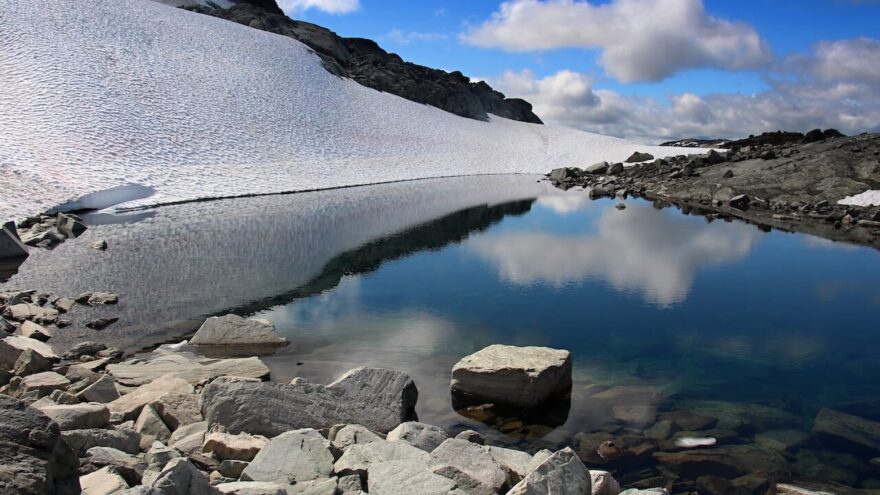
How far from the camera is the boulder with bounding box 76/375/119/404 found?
6512mm

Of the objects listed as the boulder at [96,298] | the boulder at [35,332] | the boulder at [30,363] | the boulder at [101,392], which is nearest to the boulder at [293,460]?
the boulder at [101,392]

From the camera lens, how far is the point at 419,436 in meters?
5.94

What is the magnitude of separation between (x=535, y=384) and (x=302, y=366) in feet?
11.3

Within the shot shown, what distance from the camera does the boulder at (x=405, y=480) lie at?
4.56 meters

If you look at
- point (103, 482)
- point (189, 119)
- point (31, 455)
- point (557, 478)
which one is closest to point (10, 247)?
point (103, 482)

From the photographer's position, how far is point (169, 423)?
6094 millimetres

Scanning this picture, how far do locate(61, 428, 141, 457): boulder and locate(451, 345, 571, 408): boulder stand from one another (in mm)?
3901

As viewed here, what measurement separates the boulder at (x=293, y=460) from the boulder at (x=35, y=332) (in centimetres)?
622

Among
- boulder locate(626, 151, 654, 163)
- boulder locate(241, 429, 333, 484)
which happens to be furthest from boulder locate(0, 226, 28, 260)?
boulder locate(626, 151, 654, 163)

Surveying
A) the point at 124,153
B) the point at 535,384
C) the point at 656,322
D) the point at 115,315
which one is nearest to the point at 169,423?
the point at 535,384

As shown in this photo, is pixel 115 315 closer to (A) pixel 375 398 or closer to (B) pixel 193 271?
(B) pixel 193 271

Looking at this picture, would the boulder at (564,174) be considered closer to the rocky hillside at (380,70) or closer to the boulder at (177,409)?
the rocky hillside at (380,70)

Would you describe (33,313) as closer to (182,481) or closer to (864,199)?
(182,481)

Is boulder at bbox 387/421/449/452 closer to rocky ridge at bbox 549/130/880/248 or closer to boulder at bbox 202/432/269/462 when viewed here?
boulder at bbox 202/432/269/462
